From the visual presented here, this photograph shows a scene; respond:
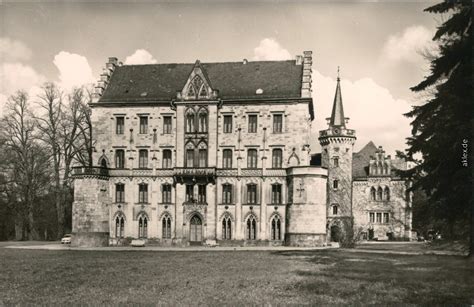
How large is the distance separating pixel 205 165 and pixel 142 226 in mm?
7823

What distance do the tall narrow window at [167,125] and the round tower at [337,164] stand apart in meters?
23.5

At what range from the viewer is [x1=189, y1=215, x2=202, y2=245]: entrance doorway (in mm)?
46700

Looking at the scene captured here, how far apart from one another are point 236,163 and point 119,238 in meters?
12.3

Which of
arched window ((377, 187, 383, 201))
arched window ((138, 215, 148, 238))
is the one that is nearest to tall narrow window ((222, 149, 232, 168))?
arched window ((138, 215, 148, 238))

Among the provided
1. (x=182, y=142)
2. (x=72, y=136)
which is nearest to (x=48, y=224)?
(x=72, y=136)

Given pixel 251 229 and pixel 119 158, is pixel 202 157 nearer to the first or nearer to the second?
pixel 251 229

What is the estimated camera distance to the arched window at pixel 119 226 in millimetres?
47531

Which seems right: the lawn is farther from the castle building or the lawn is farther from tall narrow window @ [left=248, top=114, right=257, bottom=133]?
tall narrow window @ [left=248, top=114, right=257, bottom=133]

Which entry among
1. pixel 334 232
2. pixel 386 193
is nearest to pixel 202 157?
pixel 334 232

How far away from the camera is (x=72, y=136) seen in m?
56.0

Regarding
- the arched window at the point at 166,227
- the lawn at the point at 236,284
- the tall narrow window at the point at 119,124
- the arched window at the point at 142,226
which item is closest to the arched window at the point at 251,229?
the arched window at the point at 166,227

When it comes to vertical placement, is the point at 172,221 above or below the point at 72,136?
below

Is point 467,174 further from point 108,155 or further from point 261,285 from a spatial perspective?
point 108,155

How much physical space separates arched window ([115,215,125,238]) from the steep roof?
10521 millimetres
